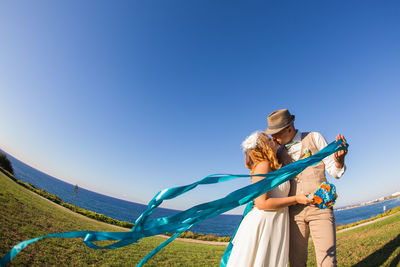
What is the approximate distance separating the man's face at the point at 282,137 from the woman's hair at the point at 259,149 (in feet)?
0.83

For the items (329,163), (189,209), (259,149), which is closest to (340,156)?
(329,163)

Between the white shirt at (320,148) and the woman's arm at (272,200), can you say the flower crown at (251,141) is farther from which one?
the white shirt at (320,148)

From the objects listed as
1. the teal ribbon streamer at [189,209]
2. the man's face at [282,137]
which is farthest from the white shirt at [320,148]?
the teal ribbon streamer at [189,209]

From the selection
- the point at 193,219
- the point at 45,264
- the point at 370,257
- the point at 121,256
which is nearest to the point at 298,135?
the point at 193,219

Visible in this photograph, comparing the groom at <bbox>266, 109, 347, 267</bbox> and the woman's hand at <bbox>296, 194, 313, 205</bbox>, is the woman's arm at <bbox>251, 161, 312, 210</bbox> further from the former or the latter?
the groom at <bbox>266, 109, 347, 267</bbox>

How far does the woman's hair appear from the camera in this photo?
7.23 feet

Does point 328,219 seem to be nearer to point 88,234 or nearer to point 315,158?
point 315,158

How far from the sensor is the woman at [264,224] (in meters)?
2.06

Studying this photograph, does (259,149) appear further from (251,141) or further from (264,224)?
(264,224)

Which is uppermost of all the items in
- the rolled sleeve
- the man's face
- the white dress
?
the man's face

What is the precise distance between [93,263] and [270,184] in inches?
239

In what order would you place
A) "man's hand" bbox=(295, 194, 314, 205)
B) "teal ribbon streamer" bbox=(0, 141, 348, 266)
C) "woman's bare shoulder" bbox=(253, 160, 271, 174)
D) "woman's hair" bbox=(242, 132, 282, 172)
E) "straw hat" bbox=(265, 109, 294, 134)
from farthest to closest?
"straw hat" bbox=(265, 109, 294, 134) → "woman's hair" bbox=(242, 132, 282, 172) → "woman's bare shoulder" bbox=(253, 160, 271, 174) → "man's hand" bbox=(295, 194, 314, 205) → "teal ribbon streamer" bbox=(0, 141, 348, 266)

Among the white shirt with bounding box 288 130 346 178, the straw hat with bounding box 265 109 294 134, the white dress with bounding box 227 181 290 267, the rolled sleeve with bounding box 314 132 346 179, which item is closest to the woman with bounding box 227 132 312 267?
the white dress with bounding box 227 181 290 267

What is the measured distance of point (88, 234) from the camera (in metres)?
1.39
